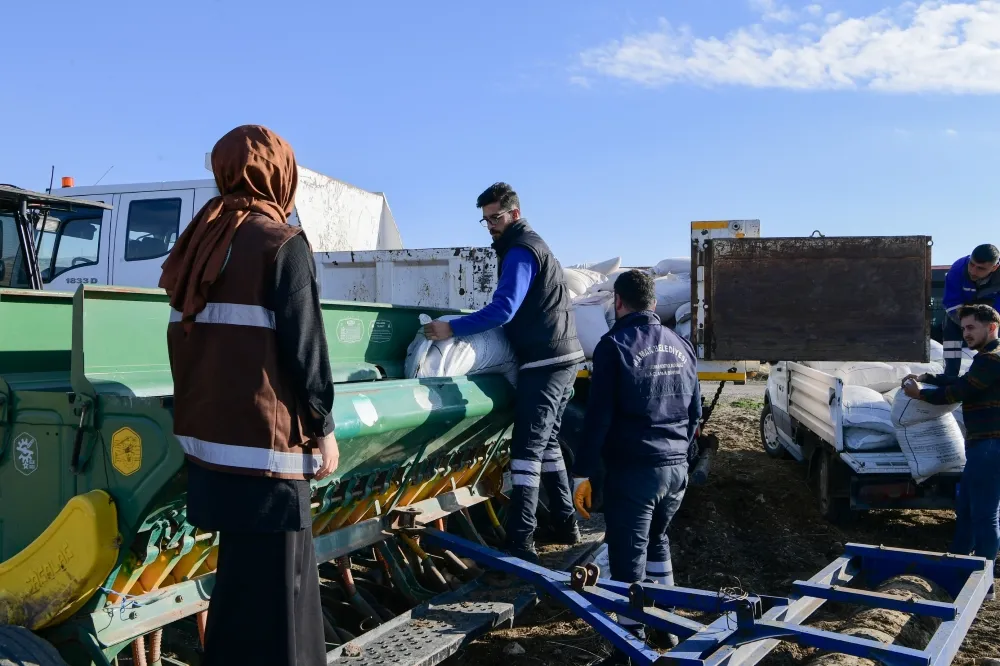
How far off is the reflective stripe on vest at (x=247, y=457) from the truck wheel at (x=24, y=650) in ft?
2.59

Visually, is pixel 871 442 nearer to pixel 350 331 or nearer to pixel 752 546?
pixel 752 546

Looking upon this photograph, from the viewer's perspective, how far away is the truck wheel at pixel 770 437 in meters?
7.61

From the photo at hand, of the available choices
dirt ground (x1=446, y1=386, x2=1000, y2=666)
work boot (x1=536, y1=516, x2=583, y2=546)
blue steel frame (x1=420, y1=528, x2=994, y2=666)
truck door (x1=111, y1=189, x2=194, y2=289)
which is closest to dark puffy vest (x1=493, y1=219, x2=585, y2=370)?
blue steel frame (x1=420, y1=528, x2=994, y2=666)

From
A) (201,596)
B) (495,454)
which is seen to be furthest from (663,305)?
(201,596)

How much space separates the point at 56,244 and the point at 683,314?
4.98m

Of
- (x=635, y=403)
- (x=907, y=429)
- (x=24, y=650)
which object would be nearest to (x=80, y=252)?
(x=24, y=650)

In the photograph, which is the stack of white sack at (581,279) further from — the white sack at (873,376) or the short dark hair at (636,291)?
the short dark hair at (636,291)

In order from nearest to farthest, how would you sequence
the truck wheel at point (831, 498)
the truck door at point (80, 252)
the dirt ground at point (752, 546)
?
the dirt ground at point (752, 546), the truck wheel at point (831, 498), the truck door at point (80, 252)

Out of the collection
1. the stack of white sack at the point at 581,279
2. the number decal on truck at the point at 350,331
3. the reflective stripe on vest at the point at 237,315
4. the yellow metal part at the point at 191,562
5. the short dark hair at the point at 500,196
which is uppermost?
the short dark hair at the point at 500,196

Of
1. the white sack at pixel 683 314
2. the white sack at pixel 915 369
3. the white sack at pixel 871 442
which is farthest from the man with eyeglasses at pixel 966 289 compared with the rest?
the white sack at pixel 683 314

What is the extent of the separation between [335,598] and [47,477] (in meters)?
1.54

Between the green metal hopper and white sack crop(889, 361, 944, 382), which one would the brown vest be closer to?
the green metal hopper

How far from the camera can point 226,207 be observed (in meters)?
2.19

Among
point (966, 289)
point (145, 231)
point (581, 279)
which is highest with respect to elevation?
point (145, 231)
